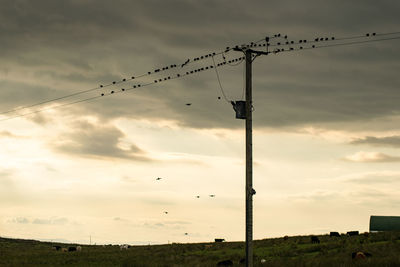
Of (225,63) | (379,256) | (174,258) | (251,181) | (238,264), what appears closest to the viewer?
(251,181)

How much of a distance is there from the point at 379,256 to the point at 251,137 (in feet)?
60.3

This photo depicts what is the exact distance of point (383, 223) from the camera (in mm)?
79500

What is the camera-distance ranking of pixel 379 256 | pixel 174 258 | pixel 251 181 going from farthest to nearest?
pixel 174 258
pixel 379 256
pixel 251 181

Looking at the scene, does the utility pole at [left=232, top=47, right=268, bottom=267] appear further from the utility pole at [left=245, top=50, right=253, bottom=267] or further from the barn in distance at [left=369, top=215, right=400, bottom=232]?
the barn in distance at [left=369, top=215, right=400, bottom=232]

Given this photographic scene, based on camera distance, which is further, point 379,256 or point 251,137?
point 379,256

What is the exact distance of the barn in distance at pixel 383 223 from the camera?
7807 cm

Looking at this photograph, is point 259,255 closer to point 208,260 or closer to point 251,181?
point 208,260

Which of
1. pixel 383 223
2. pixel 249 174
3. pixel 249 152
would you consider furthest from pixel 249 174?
pixel 383 223

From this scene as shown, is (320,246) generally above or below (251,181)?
below

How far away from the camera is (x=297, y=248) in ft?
193

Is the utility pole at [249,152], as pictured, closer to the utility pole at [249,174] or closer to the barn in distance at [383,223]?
the utility pole at [249,174]

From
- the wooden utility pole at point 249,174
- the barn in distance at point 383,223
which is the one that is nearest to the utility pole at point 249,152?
the wooden utility pole at point 249,174

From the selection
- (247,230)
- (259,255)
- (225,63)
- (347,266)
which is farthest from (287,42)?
(259,255)

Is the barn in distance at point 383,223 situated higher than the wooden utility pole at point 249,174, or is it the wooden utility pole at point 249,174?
the wooden utility pole at point 249,174
